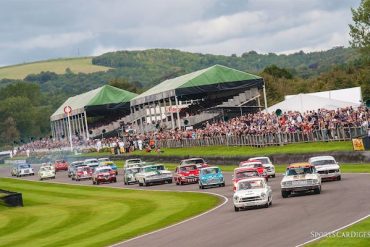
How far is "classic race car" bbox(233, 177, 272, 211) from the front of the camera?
32.2m

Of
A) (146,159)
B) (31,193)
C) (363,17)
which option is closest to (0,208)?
(31,193)

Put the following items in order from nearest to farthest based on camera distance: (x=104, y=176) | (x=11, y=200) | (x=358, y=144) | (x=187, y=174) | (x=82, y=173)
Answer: (x=11, y=200), (x=358, y=144), (x=187, y=174), (x=104, y=176), (x=82, y=173)

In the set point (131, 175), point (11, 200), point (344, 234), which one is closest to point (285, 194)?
point (344, 234)

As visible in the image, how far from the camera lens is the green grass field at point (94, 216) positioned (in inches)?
1219

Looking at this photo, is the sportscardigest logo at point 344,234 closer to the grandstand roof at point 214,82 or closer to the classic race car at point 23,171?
the classic race car at point 23,171

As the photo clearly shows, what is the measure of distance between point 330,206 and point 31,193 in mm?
38615

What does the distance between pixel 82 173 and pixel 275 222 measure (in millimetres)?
47850

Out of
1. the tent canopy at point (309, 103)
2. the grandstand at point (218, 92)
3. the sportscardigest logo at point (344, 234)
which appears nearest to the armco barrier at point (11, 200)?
the tent canopy at point (309, 103)

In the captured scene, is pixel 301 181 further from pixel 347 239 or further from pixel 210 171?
pixel 347 239

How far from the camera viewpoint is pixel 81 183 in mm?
68312

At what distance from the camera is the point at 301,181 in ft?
115

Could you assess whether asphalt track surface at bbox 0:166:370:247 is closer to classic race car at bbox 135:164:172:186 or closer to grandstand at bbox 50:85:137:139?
classic race car at bbox 135:164:172:186

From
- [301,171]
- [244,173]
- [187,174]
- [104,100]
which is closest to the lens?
[301,171]

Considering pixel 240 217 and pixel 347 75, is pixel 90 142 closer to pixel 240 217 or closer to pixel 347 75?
pixel 347 75
